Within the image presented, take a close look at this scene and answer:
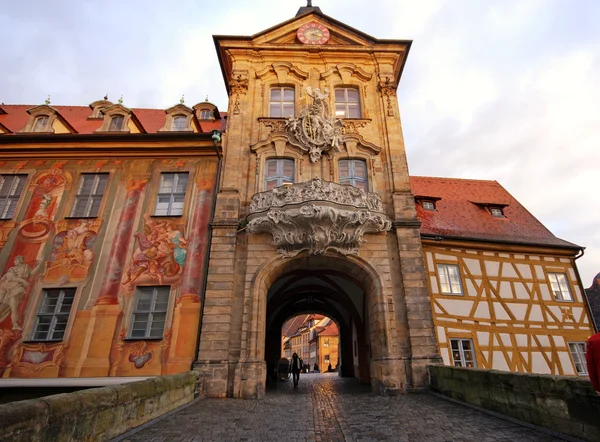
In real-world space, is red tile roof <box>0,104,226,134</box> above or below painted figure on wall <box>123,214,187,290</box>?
above

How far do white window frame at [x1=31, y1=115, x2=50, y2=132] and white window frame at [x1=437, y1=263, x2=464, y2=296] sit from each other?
55.7ft

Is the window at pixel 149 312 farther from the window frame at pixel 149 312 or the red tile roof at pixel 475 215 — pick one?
the red tile roof at pixel 475 215

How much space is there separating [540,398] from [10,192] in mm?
17103

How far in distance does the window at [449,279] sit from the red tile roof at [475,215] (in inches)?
50.4

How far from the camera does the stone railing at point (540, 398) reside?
4.60 meters

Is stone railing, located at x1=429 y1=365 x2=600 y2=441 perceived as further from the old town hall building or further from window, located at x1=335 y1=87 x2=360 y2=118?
window, located at x1=335 y1=87 x2=360 y2=118

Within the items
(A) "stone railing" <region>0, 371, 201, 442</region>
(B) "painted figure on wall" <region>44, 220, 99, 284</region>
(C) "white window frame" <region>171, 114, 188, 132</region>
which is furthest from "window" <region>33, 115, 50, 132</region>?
(A) "stone railing" <region>0, 371, 201, 442</region>

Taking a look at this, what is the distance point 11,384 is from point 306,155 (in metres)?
11.4

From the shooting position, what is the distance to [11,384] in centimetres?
924

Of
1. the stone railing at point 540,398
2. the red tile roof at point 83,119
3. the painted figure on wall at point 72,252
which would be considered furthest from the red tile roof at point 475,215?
the painted figure on wall at point 72,252

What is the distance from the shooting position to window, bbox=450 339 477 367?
39.7 feet

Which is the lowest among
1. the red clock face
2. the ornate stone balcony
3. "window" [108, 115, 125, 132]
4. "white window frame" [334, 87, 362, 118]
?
the ornate stone balcony

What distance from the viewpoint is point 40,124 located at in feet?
46.6

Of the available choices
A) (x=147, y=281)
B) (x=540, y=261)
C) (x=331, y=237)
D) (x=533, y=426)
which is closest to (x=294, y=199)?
(x=331, y=237)
